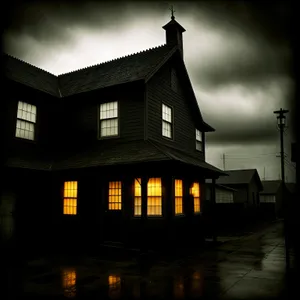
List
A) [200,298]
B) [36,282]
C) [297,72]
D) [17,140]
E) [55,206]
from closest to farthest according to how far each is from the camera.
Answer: [297,72], [200,298], [36,282], [17,140], [55,206]

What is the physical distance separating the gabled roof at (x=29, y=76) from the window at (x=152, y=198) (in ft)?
23.7

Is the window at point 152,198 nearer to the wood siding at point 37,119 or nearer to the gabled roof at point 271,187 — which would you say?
the wood siding at point 37,119

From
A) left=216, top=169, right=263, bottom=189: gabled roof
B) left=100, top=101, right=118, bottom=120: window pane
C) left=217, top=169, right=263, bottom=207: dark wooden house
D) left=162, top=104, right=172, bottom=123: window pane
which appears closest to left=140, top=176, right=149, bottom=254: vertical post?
left=100, top=101, right=118, bottom=120: window pane

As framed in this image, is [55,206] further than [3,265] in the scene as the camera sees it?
Yes

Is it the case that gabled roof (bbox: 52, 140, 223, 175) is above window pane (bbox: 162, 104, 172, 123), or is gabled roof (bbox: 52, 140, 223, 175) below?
below

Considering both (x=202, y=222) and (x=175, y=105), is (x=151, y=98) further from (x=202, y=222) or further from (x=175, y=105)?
(x=202, y=222)

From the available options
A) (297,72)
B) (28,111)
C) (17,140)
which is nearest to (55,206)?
(17,140)

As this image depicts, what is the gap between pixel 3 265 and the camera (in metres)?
10.0

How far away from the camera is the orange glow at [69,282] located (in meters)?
7.06

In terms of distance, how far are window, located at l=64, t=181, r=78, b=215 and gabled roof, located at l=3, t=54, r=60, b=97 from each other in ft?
16.4

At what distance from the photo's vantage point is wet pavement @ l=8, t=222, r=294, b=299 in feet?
22.9

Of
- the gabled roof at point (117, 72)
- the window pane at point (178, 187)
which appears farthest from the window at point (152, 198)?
the gabled roof at point (117, 72)

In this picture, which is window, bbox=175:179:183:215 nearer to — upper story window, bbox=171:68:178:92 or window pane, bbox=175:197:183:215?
window pane, bbox=175:197:183:215

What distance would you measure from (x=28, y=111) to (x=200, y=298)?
39.2 ft
